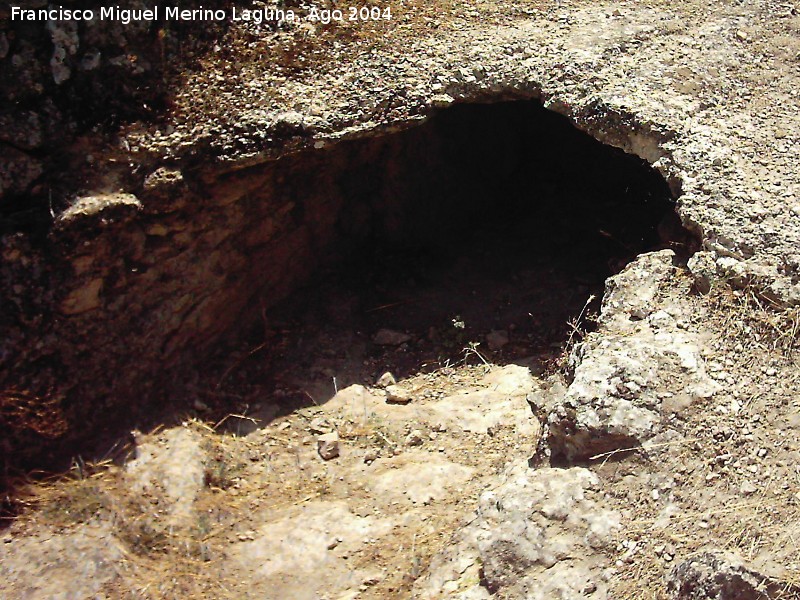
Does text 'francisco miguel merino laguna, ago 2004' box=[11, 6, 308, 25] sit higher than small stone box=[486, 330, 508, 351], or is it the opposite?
text 'francisco miguel merino laguna, ago 2004' box=[11, 6, 308, 25]

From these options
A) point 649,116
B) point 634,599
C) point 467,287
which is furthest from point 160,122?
point 634,599

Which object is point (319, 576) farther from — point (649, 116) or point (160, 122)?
point (649, 116)

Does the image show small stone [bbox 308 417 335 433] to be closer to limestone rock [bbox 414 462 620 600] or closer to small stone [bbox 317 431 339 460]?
small stone [bbox 317 431 339 460]

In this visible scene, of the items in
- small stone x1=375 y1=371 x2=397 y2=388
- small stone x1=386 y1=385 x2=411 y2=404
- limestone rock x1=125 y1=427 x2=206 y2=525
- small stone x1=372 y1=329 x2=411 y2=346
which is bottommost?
limestone rock x1=125 y1=427 x2=206 y2=525

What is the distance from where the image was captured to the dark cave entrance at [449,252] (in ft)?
16.7

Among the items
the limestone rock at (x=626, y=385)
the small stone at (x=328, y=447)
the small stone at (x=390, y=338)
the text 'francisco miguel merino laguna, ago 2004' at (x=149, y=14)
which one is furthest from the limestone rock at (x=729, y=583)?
the text 'francisco miguel merino laguna, ago 2004' at (x=149, y=14)

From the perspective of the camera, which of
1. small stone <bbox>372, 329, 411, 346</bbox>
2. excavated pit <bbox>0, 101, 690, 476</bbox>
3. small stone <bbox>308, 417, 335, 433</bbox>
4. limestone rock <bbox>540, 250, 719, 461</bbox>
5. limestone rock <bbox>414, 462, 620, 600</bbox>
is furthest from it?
small stone <bbox>372, 329, 411, 346</bbox>

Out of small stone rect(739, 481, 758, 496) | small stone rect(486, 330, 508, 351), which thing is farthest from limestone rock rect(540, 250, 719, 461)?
small stone rect(486, 330, 508, 351)

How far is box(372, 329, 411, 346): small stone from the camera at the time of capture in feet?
17.2

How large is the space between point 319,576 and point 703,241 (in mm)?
2443

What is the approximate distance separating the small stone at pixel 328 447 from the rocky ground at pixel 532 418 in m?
0.02

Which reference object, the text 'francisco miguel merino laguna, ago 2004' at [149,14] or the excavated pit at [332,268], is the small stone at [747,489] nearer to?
the excavated pit at [332,268]

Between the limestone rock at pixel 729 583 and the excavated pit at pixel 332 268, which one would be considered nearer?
the limestone rock at pixel 729 583

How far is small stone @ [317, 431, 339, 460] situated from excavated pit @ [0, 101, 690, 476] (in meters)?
0.38
